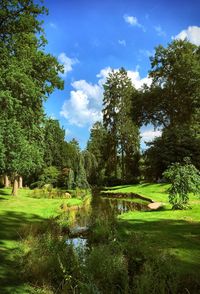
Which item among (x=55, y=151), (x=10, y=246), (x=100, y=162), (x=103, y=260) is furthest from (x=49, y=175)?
(x=103, y=260)

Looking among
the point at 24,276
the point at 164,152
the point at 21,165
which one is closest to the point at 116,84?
the point at 164,152

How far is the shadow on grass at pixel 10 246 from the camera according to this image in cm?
644

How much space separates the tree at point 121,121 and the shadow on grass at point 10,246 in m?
35.0

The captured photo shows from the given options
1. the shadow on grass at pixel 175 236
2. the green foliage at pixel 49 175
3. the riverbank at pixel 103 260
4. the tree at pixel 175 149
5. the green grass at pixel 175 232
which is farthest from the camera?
the green foliage at pixel 49 175

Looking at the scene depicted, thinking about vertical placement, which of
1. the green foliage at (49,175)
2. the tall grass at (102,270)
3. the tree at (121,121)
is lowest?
the tall grass at (102,270)

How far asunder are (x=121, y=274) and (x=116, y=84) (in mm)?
45833

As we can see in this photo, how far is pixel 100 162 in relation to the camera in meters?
53.5

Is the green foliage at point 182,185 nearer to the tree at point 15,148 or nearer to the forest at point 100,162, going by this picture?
the forest at point 100,162

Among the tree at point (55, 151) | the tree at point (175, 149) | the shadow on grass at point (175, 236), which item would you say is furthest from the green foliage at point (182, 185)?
the tree at point (55, 151)

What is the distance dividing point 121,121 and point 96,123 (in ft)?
59.3

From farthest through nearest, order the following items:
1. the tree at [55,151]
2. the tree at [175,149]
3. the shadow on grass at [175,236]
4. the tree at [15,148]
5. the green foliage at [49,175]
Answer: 1. the tree at [55,151]
2. the green foliage at [49,175]
3. the tree at [175,149]
4. the tree at [15,148]
5. the shadow on grass at [175,236]

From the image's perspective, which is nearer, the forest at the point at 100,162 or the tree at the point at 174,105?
the forest at the point at 100,162

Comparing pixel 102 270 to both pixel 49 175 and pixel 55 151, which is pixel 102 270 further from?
pixel 55 151

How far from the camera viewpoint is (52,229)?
10.9 metres
